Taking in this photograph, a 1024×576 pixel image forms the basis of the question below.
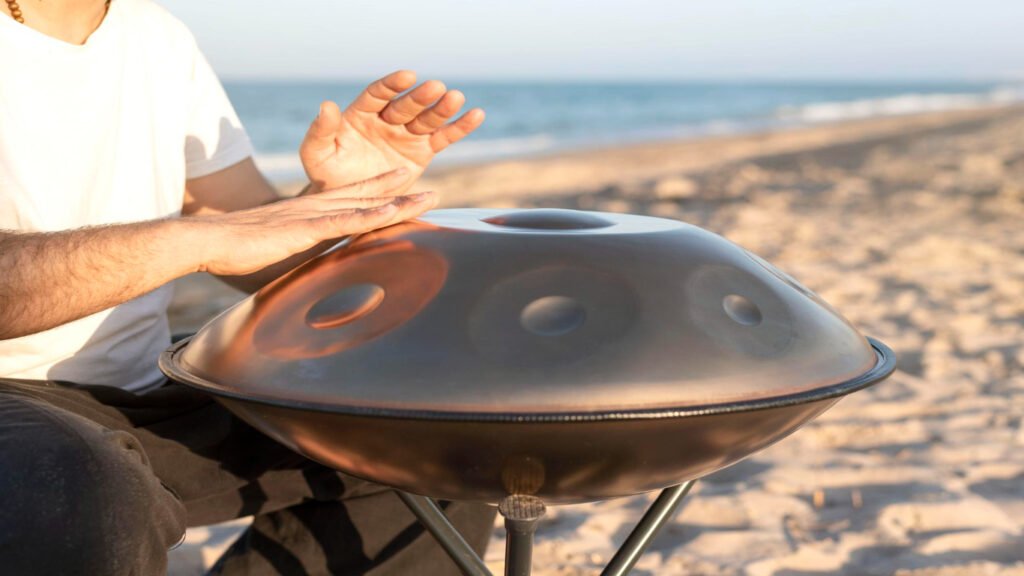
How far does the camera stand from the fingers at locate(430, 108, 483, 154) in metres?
1.47

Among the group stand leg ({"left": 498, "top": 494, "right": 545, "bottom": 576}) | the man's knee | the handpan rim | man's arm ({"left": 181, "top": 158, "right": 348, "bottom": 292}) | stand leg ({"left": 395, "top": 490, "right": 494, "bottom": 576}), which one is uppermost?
the handpan rim

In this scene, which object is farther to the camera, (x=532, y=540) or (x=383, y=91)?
(x=383, y=91)

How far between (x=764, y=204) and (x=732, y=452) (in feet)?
19.4

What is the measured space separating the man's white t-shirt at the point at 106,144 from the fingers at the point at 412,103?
15.8 inches

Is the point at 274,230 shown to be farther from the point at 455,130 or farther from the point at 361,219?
the point at 455,130

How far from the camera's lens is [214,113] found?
1705 mm

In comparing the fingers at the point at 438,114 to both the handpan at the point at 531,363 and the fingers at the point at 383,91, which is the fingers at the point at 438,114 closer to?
the fingers at the point at 383,91

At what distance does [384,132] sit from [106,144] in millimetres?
416

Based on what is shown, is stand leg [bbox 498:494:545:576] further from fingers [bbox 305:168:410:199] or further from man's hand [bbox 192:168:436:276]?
fingers [bbox 305:168:410:199]

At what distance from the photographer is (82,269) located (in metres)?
1.15

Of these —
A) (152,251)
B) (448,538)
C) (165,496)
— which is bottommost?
(448,538)

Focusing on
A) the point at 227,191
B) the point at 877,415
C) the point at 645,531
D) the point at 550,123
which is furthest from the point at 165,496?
the point at 550,123

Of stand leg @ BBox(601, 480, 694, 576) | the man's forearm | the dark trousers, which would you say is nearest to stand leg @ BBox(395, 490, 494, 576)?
stand leg @ BBox(601, 480, 694, 576)

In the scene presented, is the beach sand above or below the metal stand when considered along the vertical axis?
below
